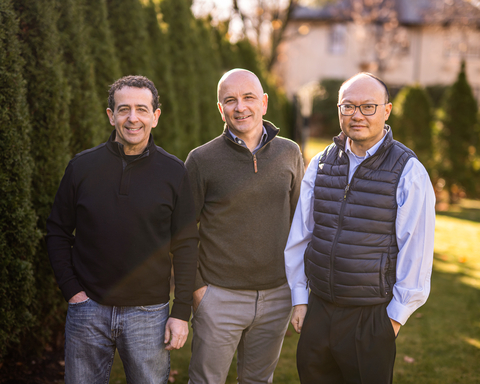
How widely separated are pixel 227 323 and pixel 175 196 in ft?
3.10

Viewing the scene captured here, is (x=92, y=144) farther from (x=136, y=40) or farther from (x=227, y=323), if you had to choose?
(x=227, y=323)

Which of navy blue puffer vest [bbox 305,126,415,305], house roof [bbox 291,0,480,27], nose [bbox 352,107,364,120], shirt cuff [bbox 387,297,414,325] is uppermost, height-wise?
house roof [bbox 291,0,480,27]

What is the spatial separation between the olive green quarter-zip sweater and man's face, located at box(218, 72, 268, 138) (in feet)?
0.39

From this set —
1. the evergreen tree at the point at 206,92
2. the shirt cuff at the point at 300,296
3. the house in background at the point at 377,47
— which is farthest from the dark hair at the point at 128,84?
the house in background at the point at 377,47

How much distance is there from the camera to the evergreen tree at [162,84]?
Answer: 610 cm

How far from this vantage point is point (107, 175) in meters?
2.39

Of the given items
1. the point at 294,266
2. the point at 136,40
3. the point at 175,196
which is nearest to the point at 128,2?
the point at 136,40

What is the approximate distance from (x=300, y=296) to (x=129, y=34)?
4.11 metres

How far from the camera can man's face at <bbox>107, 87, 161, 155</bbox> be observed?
2.41 metres

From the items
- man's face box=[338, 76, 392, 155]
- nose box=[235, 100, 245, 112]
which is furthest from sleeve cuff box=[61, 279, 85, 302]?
man's face box=[338, 76, 392, 155]

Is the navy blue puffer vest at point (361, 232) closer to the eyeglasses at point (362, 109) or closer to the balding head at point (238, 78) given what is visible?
the eyeglasses at point (362, 109)

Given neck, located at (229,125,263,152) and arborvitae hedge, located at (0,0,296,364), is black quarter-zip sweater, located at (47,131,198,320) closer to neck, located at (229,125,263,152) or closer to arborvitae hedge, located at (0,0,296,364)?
neck, located at (229,125,263,152)

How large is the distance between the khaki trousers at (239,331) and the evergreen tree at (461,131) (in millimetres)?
11901

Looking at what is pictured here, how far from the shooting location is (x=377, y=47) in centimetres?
2681
